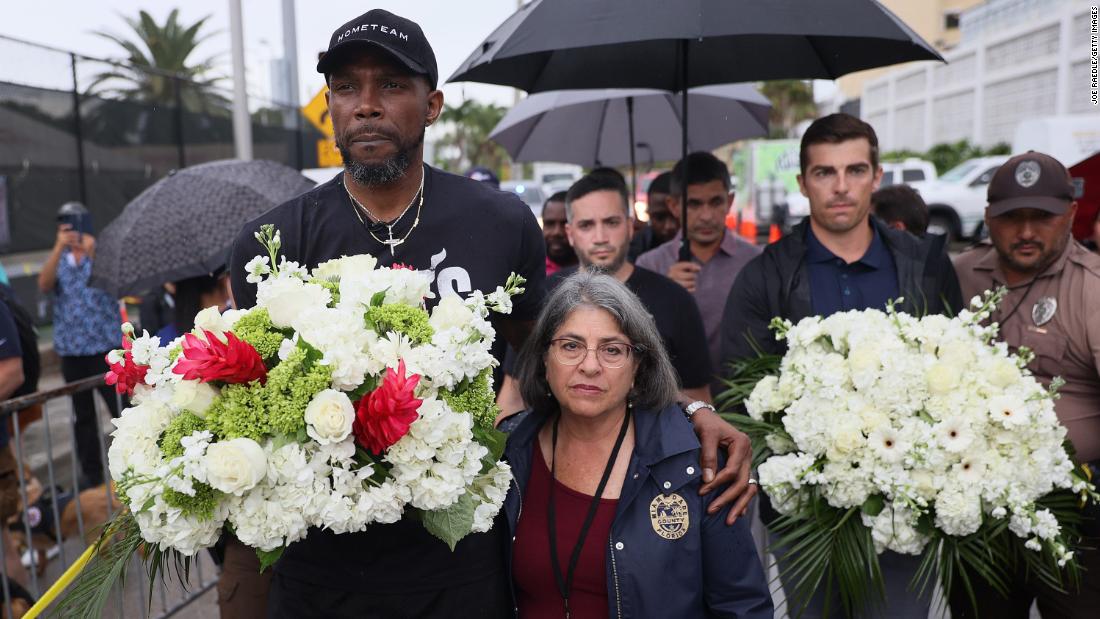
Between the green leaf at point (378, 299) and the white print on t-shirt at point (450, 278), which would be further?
the white print on t-shirt at point (450, 278)

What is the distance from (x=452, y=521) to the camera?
1.96 metres

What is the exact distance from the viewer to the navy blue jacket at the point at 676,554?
2.43m

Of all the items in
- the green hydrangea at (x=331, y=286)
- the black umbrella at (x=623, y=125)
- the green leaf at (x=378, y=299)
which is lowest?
the green leaf at (x=378, y=299)

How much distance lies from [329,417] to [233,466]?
0.20 meters

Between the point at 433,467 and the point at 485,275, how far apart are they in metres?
0.82

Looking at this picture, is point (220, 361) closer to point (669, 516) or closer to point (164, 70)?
point (669, 516)

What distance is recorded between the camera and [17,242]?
32.9ft

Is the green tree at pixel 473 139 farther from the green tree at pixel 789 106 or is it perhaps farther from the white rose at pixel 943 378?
the white rose at pixel 943 378

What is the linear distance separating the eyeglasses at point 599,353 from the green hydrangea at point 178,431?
3.56 feet

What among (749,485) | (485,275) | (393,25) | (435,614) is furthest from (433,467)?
(393,25)

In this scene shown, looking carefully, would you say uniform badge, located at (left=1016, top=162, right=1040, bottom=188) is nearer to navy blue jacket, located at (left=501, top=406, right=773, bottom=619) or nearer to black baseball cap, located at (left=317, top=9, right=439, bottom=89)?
navy blue jacket, located at (left=501, top=406, right=773, bottom=619)

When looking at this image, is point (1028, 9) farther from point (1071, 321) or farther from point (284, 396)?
point (284, 396)

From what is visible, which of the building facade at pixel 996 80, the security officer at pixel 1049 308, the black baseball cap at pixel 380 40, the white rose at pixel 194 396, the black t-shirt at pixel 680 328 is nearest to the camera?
the white rose at pixel 194 396

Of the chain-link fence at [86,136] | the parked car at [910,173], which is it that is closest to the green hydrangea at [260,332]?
the chain-link fence at [86,136]
